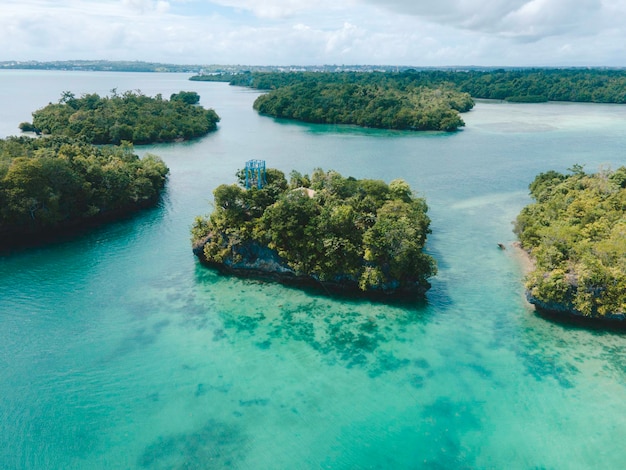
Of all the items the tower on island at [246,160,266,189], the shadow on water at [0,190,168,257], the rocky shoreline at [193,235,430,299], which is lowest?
the shadow on water at [0,190,168,257]

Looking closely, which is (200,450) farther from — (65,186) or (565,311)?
(65,186)

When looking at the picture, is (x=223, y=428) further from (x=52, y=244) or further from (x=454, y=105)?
(x=454, y=105)

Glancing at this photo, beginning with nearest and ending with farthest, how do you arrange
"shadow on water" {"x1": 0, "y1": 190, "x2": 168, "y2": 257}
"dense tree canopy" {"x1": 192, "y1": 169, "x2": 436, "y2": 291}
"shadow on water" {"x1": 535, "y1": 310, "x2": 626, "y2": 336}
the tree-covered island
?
"shadow on water" {"x1": 535, "y1": 310, "x2": 626, "y2": 336}, "dense tree canopy" {"x1": 192, "y1": 169, "x2": 436, "y2": 291}, "shadow on water" {"x1": 0, "y1": 190, "x2": 168, "y2": 257}, the tree-covered island

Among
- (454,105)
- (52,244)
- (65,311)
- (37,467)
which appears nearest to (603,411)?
(37,467)

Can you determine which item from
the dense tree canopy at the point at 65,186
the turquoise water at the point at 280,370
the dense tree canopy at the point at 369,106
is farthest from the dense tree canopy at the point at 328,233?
the dense tree canopy at the point at 369,106

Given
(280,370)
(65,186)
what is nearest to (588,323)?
(280,370)

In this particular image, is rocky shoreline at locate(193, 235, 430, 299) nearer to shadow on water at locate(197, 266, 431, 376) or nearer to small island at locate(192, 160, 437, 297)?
small island at locate(192, 160, 437, 297)

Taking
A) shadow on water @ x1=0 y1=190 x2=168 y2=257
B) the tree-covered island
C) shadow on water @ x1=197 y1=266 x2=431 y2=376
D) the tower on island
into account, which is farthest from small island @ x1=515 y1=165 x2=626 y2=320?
the tree-covered island
